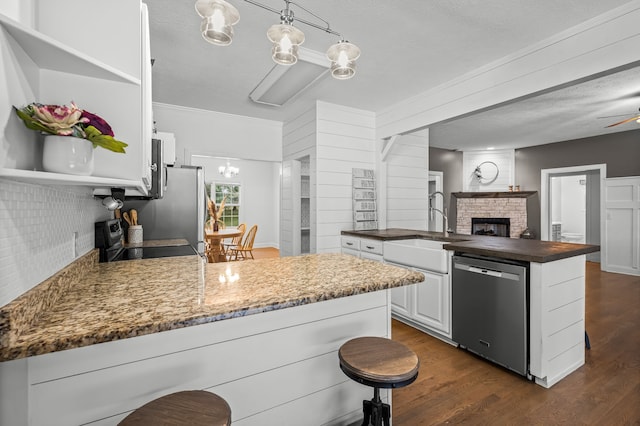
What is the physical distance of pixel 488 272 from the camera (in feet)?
7.60

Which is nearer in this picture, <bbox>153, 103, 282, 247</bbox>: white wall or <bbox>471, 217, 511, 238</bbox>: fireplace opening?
<bbox>153, 103, 282, 247</bbox>: white wall

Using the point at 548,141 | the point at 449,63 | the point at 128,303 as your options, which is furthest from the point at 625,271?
the point at 128,303

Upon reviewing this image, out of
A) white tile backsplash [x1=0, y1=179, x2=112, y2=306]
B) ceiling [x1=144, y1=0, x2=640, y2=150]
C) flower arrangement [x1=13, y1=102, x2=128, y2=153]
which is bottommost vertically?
white tile backsplash [x1=0, y1=179, x2=112, y2=306]

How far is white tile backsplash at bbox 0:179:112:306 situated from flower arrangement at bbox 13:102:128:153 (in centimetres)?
17

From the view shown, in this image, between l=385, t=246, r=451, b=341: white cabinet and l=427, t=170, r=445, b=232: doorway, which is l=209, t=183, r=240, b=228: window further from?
l=385, t=246, r=451, b=341: white cabinet

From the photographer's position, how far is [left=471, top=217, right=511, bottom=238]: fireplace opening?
6738 millimetres

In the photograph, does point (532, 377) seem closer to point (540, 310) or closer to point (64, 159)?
point (540, 310)

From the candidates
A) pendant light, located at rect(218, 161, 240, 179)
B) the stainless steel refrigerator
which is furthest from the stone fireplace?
the stainless steel refrigerator

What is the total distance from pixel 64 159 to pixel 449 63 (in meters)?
3.01

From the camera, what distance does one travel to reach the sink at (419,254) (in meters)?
2.69

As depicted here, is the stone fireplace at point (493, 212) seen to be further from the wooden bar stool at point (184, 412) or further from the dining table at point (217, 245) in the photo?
the wooden bar stool at point (184, 412)

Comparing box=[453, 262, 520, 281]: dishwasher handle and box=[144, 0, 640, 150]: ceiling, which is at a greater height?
box=[144, 0, 640, 150]: ceiling

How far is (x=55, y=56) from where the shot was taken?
85 cm

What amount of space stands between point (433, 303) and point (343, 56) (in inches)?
89.8
